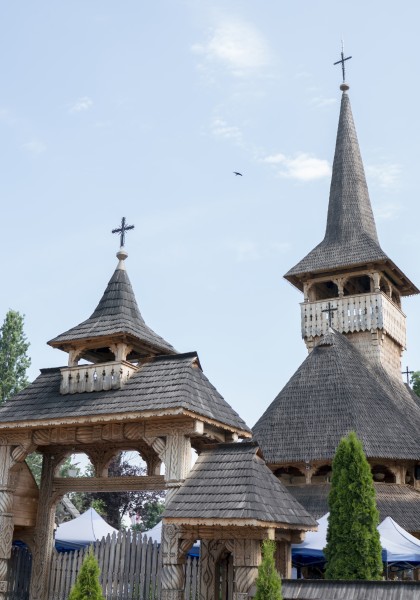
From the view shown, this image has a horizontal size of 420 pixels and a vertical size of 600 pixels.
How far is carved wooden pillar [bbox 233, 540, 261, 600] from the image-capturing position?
11.9 m

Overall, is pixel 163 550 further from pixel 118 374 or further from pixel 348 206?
pixel 348 206

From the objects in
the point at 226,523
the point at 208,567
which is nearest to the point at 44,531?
the point at 208,567

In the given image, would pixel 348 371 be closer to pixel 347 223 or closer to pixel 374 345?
pixel 374 345

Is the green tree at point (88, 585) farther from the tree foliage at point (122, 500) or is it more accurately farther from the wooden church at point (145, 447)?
the tree foliage at point (122, 500)

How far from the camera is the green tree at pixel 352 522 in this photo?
14.8 meters

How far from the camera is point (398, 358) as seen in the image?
29922 millimetres

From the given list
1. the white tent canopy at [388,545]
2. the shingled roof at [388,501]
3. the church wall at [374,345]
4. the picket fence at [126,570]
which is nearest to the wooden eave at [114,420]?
the picket fence at [126,570]

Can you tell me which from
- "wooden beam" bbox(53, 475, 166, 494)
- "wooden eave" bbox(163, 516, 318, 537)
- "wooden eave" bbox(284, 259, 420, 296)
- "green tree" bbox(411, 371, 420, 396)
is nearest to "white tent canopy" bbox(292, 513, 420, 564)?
"wooden eave" bbox(163, 516, 318, 537)

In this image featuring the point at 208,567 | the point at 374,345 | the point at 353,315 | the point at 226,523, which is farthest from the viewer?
the point at 353,315

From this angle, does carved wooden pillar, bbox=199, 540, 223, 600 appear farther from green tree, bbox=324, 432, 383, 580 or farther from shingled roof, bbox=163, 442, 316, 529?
green tree, bbox=324, 432, 383, 580

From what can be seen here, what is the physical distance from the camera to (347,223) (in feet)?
101

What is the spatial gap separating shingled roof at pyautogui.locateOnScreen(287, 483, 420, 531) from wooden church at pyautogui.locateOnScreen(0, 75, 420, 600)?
0.16 ft

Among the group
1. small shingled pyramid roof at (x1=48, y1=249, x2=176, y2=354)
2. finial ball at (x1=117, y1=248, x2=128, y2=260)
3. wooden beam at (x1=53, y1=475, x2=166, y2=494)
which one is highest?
finial ball at (x1=117, y1=248, x2=128, y2=260)

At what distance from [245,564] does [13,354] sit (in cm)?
2993
